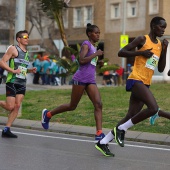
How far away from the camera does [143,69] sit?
9281mm

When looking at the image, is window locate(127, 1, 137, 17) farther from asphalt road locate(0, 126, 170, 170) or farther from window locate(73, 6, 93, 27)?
asphalt road locate(0, 126, 170, 170)

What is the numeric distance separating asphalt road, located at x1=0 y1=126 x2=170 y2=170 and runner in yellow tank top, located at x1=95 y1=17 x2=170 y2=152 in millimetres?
457

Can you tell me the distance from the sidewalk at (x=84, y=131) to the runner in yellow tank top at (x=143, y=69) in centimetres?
219

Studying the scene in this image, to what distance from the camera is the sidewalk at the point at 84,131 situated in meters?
11.5

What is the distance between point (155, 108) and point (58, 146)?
2.10m

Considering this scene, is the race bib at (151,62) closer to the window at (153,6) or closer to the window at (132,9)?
the window at (153,6)

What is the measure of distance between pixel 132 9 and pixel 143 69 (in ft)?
133

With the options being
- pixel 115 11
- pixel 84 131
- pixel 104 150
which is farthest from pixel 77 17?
pixel 104 150

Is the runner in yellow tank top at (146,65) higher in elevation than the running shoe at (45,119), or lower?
higher

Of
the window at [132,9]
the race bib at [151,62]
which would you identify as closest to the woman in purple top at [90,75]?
the race bib at [151,62]

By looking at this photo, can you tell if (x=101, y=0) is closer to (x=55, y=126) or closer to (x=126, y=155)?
(x=55, y=126)

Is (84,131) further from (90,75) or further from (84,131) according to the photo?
(90,75)

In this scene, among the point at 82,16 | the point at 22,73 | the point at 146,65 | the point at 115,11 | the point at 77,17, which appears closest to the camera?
the point at 146,65

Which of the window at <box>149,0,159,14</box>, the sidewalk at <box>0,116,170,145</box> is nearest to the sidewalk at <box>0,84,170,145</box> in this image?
the sidewalk at <box>0,116,170,145</box>
